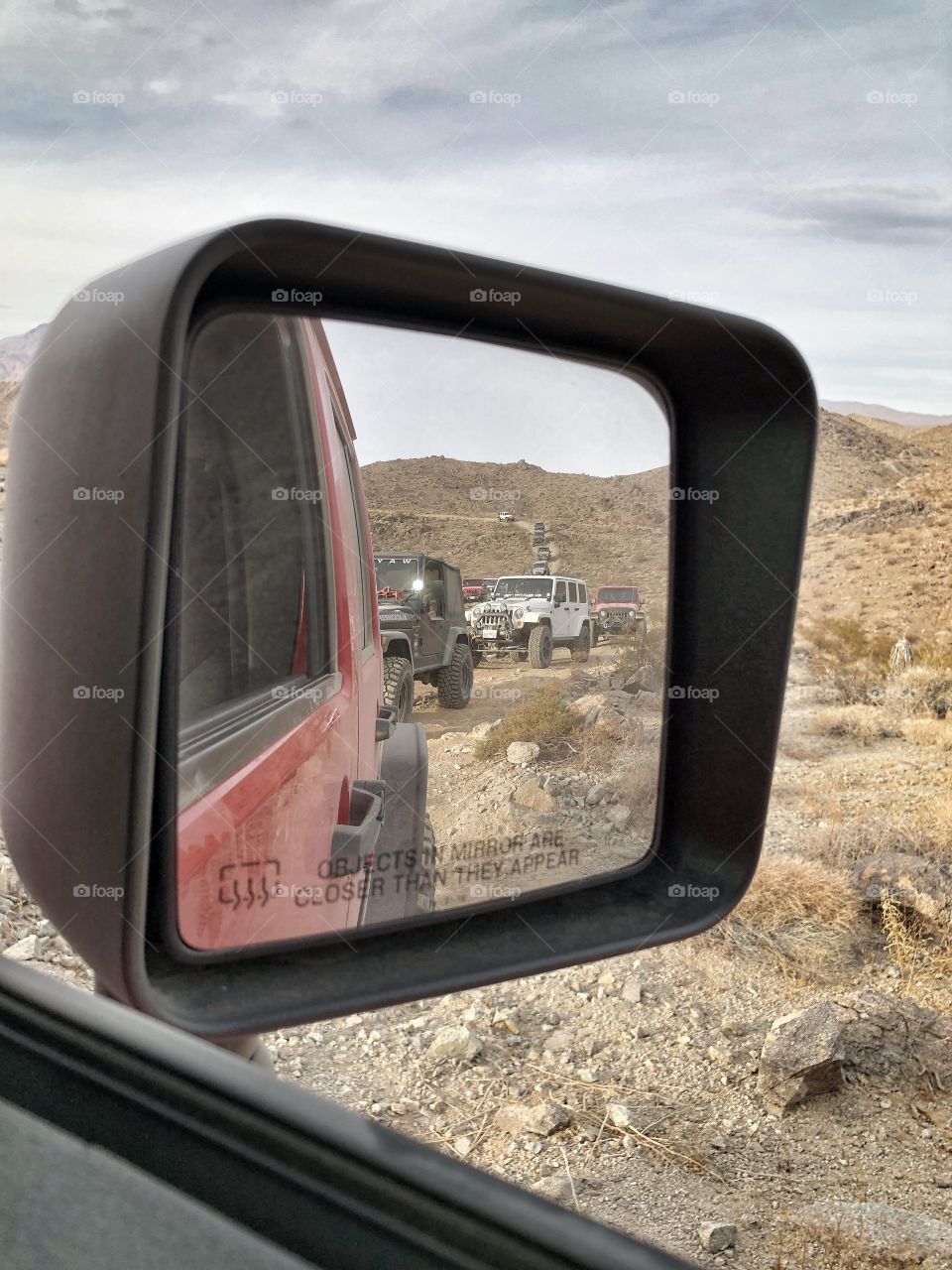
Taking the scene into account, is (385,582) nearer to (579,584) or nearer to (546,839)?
(579,584)

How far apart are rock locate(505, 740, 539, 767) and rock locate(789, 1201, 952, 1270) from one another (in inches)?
76.0

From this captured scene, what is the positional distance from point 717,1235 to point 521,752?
6.74ft

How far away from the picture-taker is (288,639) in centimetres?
174

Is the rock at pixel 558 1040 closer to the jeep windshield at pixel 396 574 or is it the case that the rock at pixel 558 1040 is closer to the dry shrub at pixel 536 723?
the dry shrub at pixel 536 723

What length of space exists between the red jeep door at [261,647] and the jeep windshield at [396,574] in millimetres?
113

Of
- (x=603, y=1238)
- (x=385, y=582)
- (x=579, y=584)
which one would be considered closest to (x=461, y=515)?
(x=385, y=582)

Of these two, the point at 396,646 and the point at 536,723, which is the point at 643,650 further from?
the point at 536,723

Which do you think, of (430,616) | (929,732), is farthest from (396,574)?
(929,732)

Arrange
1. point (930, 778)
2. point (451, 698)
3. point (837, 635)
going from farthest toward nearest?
point (837, 635) → point (930, 778) → point (451, 698)

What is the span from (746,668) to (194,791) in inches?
39.4

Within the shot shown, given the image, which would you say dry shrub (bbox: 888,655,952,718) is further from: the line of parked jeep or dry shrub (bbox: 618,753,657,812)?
the line of parked jeep

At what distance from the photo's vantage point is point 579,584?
6.44 ft

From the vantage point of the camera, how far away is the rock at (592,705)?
2.55 m

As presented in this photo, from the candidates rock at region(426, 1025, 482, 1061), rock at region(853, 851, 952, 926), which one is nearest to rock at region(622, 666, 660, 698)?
rock at region(426, 1025, 482, 1061)
